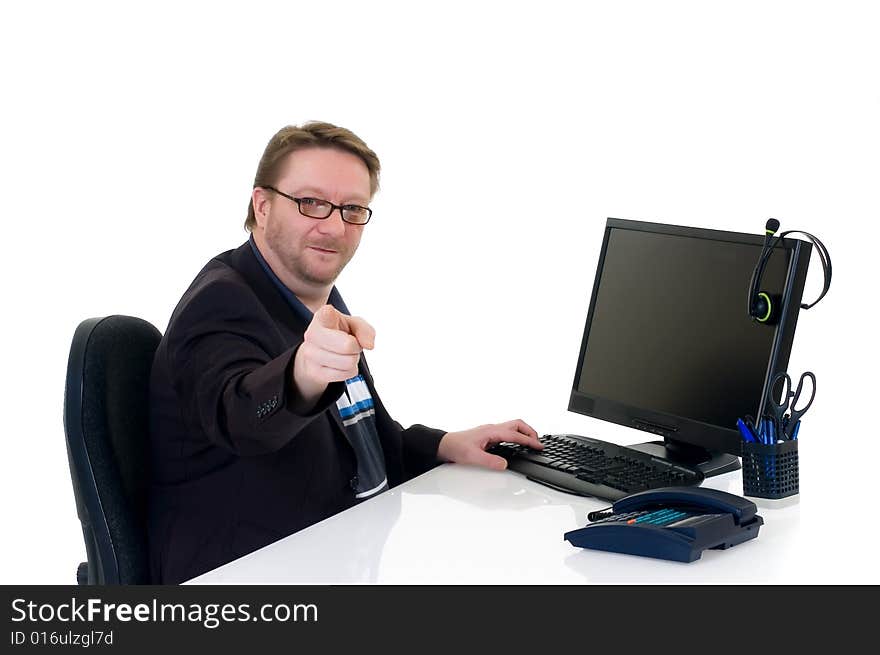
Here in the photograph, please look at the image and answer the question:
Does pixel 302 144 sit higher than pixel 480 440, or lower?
higher

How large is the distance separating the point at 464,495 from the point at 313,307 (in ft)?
2.01

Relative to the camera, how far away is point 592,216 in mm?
3900

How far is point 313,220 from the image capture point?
2193mm

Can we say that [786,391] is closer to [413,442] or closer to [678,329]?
[678,329]

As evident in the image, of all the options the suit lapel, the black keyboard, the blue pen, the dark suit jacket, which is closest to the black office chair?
the dark suit jacket

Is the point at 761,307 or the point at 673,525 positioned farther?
the point at 761,307

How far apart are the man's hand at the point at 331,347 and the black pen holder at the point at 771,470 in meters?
0.73

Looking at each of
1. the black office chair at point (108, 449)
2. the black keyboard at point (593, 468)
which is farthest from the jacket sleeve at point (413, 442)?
the black office chair at point (108, 449)

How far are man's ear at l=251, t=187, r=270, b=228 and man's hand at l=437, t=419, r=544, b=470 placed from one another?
0.61 meters

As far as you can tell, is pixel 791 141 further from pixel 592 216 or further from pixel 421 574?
pixel 421 574

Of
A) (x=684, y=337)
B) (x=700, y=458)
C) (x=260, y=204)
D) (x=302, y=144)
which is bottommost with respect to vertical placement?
(x=700, y=458)

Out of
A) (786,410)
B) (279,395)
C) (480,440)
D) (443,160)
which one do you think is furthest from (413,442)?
(443,160)

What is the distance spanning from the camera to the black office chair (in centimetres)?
182

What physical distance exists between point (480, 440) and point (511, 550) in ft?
2.02
